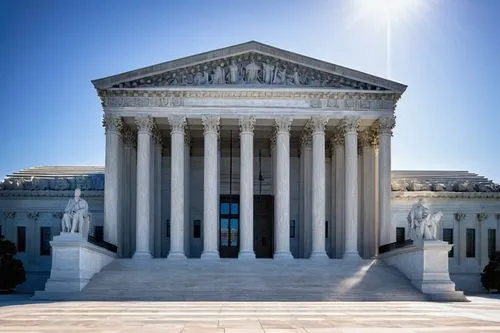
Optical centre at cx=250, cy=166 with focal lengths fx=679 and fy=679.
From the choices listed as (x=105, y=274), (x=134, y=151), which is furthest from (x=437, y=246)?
(x=134, y=151)

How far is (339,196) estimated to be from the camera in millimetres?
58469

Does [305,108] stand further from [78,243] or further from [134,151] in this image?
Answer: [78,243]

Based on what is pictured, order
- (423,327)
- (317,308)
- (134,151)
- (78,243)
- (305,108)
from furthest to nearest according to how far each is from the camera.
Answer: (134,151) → (305,108) → (78,243) → (317,308) → (423,327)

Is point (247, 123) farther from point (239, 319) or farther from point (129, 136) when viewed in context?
point (239, 319)

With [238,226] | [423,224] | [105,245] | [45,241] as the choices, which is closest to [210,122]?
[105,245]

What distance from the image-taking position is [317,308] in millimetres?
32812

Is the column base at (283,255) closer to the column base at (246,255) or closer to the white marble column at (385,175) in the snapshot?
the column base at (246,255)

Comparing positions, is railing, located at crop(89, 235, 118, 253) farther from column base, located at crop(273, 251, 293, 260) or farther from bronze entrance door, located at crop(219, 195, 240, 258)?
bronze entrance door, located at crop(219, 195, 240, 258)

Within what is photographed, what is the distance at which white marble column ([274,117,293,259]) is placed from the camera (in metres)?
52.3

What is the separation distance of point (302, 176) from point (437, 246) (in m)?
18.9

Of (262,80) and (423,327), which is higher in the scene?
(262,80)

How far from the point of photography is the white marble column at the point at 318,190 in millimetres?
52375

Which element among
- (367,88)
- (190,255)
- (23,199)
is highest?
(367,88)

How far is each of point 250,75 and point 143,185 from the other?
11915 mm
